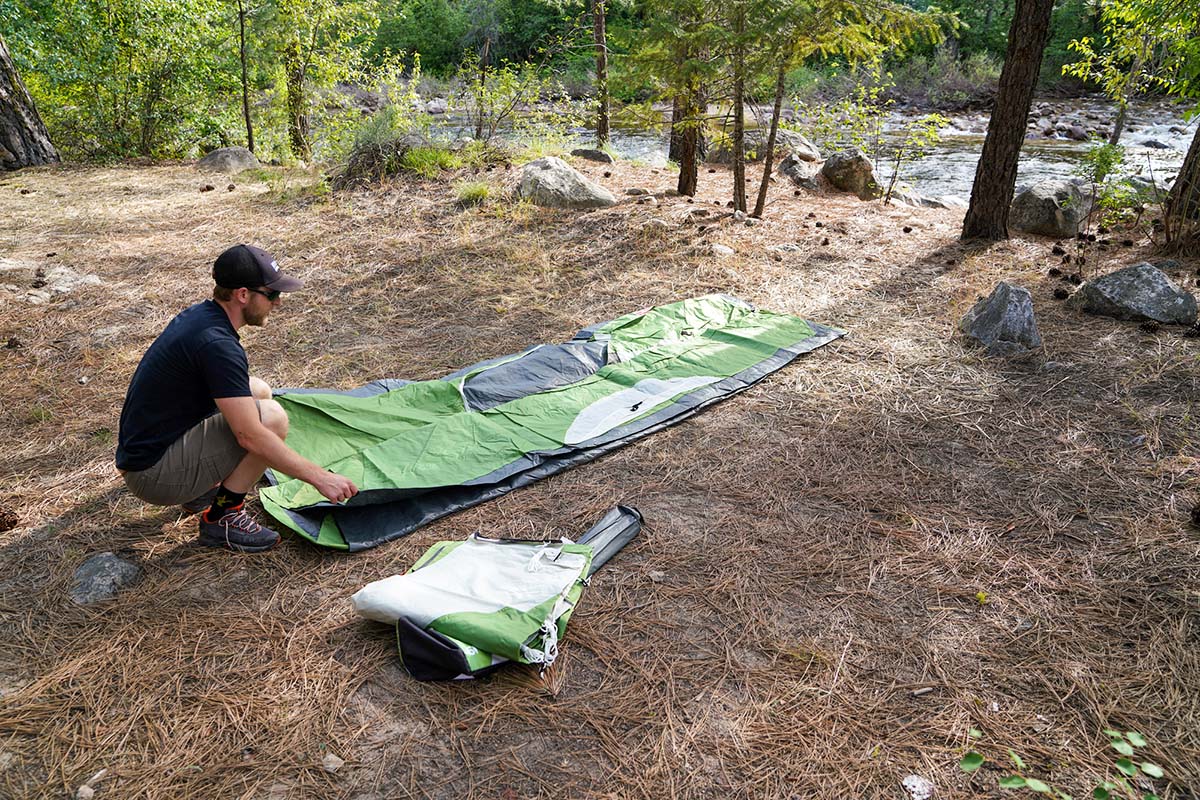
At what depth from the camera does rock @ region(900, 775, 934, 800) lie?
5.22ft

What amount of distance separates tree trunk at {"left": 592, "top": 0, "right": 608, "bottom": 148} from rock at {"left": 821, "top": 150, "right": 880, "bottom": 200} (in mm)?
3125

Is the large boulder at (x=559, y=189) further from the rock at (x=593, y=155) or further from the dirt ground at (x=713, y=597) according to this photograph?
the dirt ground at (x=713, y=597)

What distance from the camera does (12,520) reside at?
245 cm

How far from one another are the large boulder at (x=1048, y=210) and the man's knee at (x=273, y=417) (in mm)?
6147

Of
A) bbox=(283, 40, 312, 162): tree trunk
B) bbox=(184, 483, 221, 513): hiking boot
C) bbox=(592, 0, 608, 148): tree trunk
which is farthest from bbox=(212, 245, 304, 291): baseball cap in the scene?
bbox=(283, 40, 312, 162): tree trunk

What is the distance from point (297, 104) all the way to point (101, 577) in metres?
10.2

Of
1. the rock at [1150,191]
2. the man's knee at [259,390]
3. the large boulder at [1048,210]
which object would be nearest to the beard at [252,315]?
the man's knee at [259,390]

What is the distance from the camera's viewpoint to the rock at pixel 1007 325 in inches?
148

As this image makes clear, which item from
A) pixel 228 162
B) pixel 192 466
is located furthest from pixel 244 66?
pixel 192 466

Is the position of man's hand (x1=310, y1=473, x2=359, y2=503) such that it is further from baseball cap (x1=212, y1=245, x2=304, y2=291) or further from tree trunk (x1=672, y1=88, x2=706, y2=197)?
tree trunk (x1=672, y1=88, x2=706, y2=197)

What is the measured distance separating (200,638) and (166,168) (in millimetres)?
9141

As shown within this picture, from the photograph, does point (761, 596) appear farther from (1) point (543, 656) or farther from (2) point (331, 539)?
(2) point (331, 539)

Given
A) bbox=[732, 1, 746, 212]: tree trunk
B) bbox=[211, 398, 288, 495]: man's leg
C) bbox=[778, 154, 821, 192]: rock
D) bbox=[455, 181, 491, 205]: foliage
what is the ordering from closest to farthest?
bbox=[211, 398, 288, 495]: man's leg → bbox=[732, 1, 746, 212]: tree trunk → bbox=[455, 181, 491, 205]: foliage → bbox=[778, 154, 821, 192]: rock

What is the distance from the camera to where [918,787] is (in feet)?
5.27
